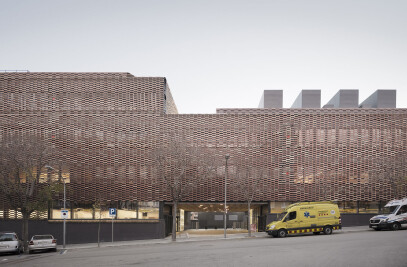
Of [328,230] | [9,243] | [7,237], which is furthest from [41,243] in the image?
[328,230]

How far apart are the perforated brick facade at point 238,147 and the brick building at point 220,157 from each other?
99 mm

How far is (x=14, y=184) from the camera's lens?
28.0m

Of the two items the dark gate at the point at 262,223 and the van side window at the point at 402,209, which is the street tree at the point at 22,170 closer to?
the dark gate at the point at 262,223

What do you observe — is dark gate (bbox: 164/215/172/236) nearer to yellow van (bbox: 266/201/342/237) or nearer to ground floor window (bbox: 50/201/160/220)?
ground floor window (bbox: 50/201/160/220)

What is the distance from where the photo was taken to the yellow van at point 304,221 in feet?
85.8

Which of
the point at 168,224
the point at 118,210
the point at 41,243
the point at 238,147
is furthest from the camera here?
the point at 168,224

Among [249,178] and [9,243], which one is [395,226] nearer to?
[249,178]

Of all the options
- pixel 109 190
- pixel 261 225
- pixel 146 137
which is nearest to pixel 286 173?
pixel 261 225

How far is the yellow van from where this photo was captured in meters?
26.2

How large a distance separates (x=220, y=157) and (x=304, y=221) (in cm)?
1069

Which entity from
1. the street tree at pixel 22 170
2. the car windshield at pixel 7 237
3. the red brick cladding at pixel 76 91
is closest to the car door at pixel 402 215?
the red brick cladding at pixel 76 91

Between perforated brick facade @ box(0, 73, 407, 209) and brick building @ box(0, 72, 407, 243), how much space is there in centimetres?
10

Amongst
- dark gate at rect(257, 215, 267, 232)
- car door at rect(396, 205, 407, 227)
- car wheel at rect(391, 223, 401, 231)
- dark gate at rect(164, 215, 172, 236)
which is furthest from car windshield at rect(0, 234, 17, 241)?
car door at rect(396, 205, 407, 227)

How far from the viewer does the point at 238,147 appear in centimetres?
3412
